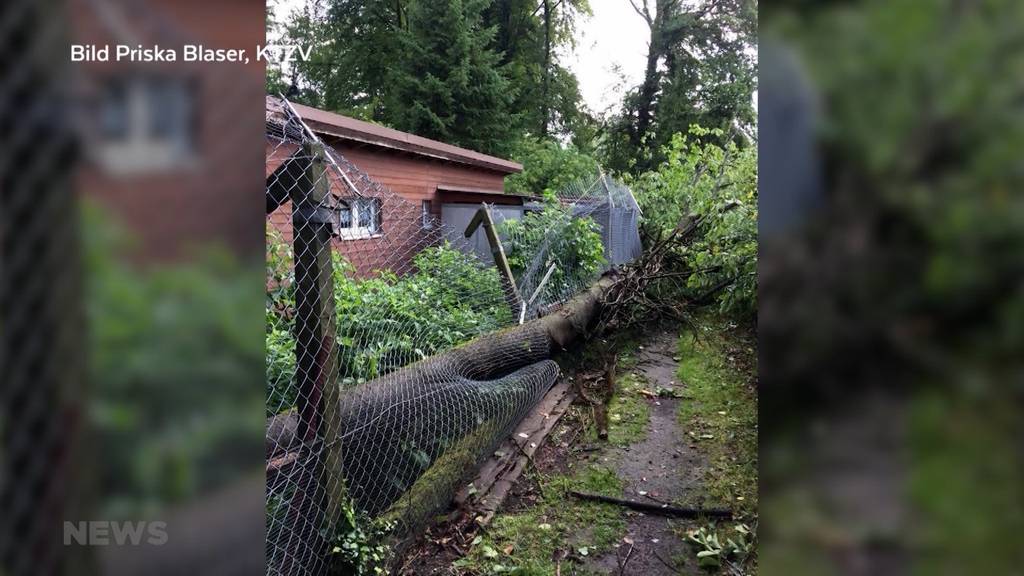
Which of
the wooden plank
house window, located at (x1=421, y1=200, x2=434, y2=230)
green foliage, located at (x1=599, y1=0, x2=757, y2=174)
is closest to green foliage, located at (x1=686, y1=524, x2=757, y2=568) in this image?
the wooden plank

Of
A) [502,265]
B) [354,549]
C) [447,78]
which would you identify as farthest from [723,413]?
[447,78]

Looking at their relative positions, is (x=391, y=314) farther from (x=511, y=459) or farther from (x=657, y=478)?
(x=657, y=478)

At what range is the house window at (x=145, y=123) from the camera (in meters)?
0.62

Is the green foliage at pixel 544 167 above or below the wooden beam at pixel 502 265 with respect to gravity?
above

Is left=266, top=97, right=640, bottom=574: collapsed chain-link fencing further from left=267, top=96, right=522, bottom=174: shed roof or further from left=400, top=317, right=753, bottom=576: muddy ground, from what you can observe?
left=267, top=96, right=522, bottom=174: shed roof

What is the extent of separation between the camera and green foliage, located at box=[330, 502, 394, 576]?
2383 millimetres

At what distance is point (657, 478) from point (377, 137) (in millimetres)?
7526

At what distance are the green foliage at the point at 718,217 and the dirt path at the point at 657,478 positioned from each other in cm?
95

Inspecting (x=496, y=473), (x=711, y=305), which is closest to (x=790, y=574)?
(x=496, y=473)

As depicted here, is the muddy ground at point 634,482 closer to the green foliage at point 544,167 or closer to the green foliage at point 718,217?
the green foliage at point 718,217

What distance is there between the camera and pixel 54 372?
576 mm

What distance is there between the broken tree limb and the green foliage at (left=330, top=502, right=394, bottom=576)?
1.41 meters

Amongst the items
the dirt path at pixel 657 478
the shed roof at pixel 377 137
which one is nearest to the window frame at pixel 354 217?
the shed roof at pixel 377 137

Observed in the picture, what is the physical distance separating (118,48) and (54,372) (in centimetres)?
33
